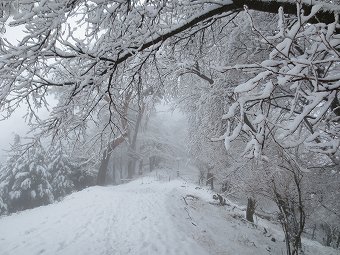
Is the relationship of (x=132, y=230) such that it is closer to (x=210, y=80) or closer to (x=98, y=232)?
(x=98, y=232)

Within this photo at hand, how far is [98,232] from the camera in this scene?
7.95m

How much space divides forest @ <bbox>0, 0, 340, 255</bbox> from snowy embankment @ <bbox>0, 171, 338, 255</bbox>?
1.90 m

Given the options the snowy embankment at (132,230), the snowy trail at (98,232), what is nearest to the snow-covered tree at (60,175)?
the snowy embankment at (132,230)

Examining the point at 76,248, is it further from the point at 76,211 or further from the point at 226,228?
the point at 226,228

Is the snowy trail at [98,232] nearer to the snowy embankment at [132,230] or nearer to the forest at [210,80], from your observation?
the snowy embankment at [132,230]

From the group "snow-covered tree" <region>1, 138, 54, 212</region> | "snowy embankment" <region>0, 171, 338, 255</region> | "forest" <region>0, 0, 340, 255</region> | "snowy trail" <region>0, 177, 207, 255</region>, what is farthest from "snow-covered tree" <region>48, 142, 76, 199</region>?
"snowy trail" <region>0, 177, 207, 255</region>

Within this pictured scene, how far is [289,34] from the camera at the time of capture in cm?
171

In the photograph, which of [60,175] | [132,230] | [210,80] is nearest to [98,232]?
[132,230]

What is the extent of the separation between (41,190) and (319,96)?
66.0 ft

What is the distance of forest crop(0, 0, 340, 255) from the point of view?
6.52ft

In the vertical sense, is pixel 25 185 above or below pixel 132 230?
above

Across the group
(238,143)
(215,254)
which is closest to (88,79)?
(215,254)

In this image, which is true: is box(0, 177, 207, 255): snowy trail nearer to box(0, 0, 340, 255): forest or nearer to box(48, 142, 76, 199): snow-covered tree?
box(0, 0, 340, 255): forest

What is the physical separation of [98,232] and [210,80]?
577 cm
